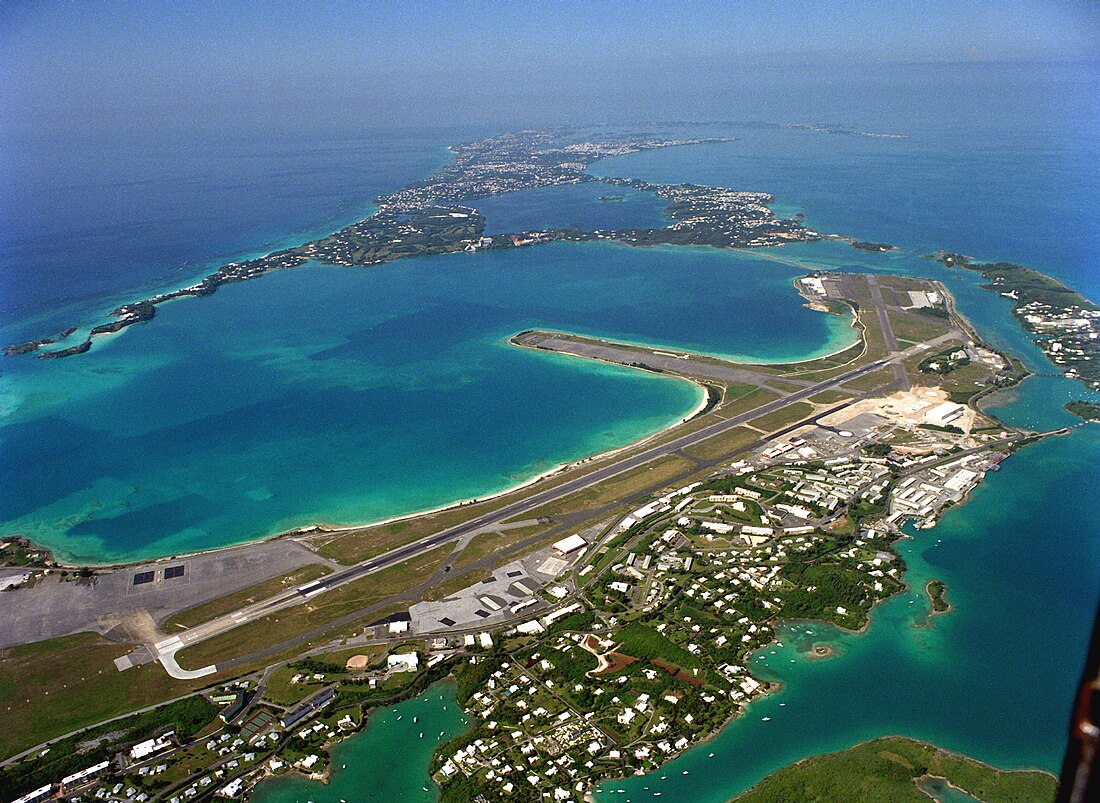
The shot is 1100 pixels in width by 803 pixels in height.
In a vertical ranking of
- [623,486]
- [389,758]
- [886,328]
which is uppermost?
[886,328]

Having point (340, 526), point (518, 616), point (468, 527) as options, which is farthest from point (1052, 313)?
point (340, 526)

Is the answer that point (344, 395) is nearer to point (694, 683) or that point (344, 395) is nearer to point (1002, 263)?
point (694, 683)

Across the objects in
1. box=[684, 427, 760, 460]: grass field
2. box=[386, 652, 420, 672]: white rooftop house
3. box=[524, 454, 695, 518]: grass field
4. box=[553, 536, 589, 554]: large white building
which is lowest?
box=[386, 652, 420, 672]: white rooftop house

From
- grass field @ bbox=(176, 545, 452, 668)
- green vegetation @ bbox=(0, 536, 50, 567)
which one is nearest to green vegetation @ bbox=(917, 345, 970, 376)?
grass field @ bbox=(176, 545, 452, 668)

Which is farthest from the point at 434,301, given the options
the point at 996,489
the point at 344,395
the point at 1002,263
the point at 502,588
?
the point at 1002,263

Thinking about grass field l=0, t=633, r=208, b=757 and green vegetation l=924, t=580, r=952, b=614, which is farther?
green vegetation l=924, t=580, r=952, b=614

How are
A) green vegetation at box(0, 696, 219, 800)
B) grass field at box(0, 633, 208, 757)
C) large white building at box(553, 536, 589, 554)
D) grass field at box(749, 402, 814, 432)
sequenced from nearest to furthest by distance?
green vegetation at box(0, 696, 219, 800)
grass field at box(0, 633, 208, 757)
large white building at box(553, 536, 589, 554)
grass field at box(749, 402, 814, 432)

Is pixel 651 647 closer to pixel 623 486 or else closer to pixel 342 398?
pixel 623 486

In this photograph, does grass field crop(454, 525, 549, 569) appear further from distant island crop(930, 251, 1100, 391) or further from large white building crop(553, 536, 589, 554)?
distant island crop(930, 251, 1100, 391)
